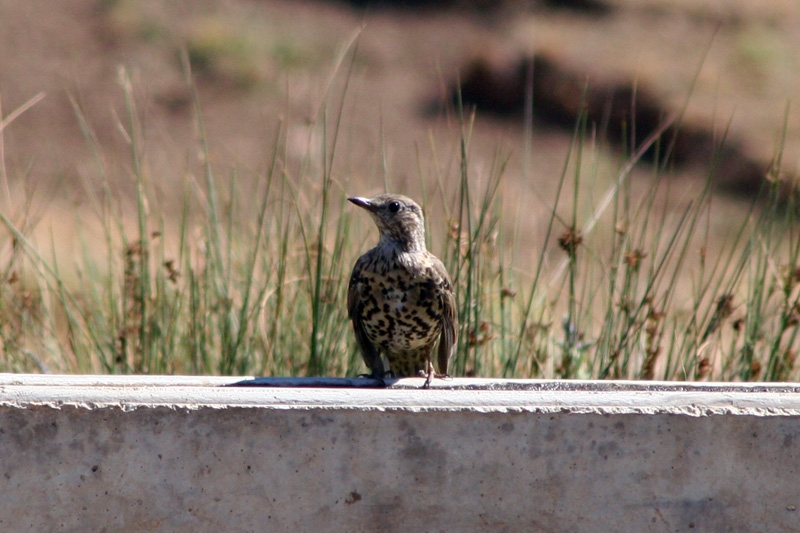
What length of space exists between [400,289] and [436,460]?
1101mm

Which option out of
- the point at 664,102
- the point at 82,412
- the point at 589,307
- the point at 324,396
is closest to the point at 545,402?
the point at 324,396

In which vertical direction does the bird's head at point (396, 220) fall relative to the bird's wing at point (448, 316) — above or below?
above

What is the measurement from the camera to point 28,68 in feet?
54.9

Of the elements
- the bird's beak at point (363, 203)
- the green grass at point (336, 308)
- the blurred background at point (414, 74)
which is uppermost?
the bird's beak at point (363, 203)

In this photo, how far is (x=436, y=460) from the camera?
2.54 meters

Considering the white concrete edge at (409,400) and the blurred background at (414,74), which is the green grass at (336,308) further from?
the blurred background at (414,74)

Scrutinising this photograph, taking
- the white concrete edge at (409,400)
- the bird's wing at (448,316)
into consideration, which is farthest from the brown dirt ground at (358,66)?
the white concrete edge at (409,400)

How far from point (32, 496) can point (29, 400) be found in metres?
0.22

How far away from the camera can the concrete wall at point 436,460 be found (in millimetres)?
2486

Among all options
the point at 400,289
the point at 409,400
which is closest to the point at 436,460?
the point at 409,400

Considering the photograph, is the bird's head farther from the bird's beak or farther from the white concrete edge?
the white concrete edge

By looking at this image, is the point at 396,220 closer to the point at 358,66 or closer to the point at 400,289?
the point at 400,289

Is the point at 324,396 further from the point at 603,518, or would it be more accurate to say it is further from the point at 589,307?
the point at 589,307

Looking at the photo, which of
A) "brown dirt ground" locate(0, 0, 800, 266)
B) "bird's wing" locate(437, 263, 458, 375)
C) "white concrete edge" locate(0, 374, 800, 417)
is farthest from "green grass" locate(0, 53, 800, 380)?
"brown dirt ground" locate(0, 0, 800, 266)
